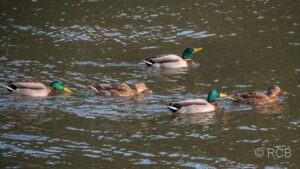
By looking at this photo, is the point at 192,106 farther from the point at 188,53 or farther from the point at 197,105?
the point at 188,53

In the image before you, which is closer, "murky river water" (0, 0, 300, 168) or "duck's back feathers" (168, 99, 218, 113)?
"murky river water" (0, 0, 300, 168)

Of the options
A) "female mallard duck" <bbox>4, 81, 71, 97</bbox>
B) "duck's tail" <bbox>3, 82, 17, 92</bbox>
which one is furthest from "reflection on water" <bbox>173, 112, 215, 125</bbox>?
"duck's tail" <bbox>3, 82, 17, 92</bbox>

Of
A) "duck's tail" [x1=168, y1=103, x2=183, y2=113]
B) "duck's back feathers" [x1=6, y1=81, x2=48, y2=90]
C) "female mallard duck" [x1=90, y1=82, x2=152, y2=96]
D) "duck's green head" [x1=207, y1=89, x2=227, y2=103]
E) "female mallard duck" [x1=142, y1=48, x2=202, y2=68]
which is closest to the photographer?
"duck's tail" [x1=168, y1=103, x2=183, y2=113]

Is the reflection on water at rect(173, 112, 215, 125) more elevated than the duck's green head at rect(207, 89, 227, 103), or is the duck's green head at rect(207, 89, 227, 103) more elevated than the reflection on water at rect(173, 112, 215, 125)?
the duck's green head at rect(207, 89, 227, 103)

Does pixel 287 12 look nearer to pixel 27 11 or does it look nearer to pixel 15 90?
pixel 27 11

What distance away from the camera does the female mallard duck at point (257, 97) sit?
15.2m

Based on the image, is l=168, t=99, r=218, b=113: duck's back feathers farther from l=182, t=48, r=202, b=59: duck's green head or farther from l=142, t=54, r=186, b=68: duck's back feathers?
l=182, t=48, r=202, b=59: duck's green head

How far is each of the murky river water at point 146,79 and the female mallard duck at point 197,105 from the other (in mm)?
195

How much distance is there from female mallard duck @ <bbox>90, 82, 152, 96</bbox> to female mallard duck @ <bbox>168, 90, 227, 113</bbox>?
6.26 feet

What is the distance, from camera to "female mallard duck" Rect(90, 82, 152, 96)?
16031 mm

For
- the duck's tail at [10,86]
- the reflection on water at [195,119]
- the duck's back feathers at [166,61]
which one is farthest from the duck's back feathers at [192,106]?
the duck's back feathers at [166,61]

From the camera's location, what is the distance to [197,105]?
14.7 m

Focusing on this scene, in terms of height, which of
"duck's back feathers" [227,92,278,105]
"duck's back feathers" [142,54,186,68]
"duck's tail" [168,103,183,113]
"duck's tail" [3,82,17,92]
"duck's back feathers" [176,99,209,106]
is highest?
"duck's back feathers" [142,54,186,68]

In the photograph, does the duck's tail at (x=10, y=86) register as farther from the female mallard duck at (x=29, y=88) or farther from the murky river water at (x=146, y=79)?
the murky river water at (x=146, y=79)
